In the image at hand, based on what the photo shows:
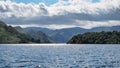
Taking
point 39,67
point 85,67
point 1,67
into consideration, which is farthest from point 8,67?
point 85,67

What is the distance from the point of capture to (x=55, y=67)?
81500 mm

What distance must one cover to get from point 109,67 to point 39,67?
18.1m

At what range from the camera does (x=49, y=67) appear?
81.0 m

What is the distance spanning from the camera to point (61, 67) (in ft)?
267

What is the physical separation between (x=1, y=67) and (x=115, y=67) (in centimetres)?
2940

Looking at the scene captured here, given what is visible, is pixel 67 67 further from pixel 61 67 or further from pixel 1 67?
pixel 1 67

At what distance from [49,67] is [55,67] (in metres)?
1.64

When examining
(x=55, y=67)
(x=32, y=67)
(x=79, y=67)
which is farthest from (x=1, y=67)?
(x=79, y=67)

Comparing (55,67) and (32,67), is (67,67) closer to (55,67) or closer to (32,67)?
(55,67)

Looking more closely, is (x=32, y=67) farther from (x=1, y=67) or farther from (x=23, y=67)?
(x=1, y=67)

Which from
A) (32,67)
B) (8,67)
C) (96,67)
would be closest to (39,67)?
(32,67)

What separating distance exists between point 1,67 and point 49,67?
1247cm

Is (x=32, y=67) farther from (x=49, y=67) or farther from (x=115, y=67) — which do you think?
(x=115, y=67)

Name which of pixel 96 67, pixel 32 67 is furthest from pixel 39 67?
pixel 96 67
